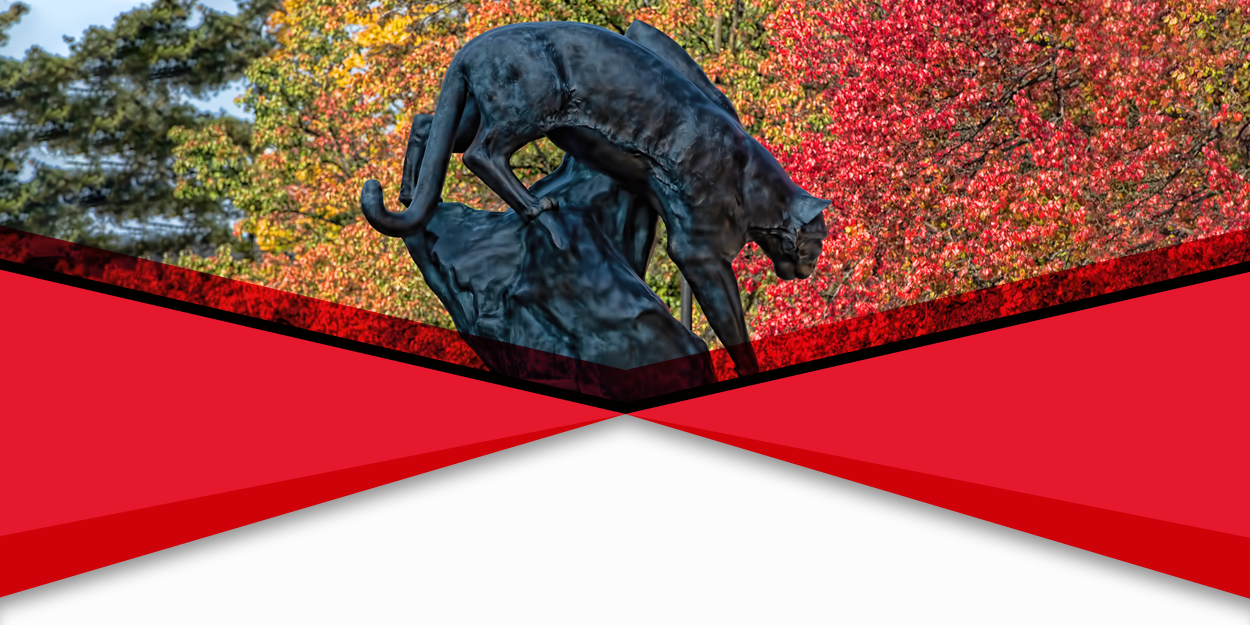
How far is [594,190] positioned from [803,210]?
0.88m

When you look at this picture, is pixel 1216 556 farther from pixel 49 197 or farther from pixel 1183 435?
pixel 49 197

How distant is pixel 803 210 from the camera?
5.55 metres

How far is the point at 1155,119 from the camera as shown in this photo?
10.7 metres

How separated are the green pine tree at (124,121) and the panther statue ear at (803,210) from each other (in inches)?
579

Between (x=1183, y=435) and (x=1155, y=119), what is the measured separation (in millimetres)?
7162

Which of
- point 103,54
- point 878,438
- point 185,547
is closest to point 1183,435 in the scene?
point 878,438

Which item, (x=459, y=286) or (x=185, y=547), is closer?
(x=185, y=547)

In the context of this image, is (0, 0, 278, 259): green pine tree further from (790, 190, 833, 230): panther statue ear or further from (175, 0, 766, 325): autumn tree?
(790, 190, 833, 230): panther statue ear

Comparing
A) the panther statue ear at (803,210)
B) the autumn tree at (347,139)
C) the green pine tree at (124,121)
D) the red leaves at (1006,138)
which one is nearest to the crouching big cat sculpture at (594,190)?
the panther statue ear at (803,210)

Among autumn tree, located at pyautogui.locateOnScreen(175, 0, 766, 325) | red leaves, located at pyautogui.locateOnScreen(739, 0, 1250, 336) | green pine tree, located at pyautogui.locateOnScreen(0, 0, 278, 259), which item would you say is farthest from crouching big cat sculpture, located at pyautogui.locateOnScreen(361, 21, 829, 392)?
green pine tree, located at pyautogui.locateOnScreen(0, 0, 278, 259)

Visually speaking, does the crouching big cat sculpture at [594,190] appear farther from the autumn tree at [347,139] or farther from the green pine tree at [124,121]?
the green pine tree at [124,121]

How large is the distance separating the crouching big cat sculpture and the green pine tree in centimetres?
1430

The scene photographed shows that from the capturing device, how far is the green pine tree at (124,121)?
63.3 feet

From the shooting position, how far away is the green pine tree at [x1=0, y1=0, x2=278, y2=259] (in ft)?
63.3
